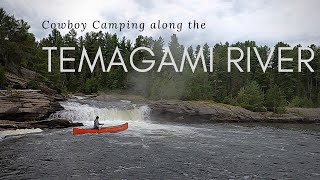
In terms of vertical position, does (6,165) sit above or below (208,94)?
below

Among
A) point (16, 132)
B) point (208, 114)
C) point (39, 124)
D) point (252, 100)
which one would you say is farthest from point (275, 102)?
point (16, 132)

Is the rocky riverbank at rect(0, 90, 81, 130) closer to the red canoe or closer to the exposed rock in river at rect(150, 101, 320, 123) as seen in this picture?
the red canoe

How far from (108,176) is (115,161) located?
320 centimetres

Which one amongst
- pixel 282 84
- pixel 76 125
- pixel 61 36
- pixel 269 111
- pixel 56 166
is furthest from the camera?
pixel 61 36

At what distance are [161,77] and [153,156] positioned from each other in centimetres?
5109

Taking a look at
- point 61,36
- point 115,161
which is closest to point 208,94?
point 115,161

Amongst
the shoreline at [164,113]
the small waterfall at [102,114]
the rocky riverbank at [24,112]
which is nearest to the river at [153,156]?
the rocky riverbank at [24,112]

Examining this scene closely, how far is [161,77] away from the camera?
72.8 metres

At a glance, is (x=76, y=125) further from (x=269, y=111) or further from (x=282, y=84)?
(x=282, y=84)

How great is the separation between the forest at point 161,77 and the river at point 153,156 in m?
19.8

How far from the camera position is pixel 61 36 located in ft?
342

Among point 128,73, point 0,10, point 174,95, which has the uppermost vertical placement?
point 0,10

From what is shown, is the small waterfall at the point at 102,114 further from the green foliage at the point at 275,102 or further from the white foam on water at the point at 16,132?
the green foliage at the point at 275,102

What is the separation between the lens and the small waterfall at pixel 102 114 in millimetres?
40781
